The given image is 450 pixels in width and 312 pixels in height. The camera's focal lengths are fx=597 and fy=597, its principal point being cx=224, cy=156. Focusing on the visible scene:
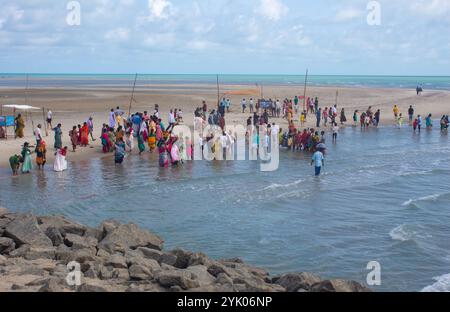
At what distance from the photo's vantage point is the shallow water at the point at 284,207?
1315cm

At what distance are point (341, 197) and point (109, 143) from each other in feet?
35.6

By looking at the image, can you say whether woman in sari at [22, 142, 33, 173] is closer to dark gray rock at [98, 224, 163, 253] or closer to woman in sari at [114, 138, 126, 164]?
woman in sari at [114, 138, 126, 164]

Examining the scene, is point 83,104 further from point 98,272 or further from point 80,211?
point 98,272

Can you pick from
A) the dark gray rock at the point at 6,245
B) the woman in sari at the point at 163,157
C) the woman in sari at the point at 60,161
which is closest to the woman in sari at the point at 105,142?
the woman in sari at the point at 163,157

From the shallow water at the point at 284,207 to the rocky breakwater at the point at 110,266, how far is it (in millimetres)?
1676

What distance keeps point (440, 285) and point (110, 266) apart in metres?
6.31

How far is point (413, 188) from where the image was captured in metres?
20.3

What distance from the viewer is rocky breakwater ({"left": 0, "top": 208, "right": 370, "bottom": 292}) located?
9352mm

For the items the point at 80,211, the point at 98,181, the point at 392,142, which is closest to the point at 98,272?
the point at 80,211

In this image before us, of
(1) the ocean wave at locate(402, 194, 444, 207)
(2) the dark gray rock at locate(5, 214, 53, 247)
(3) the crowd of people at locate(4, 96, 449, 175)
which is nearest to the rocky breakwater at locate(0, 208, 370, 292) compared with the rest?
(2) the dark gray rock at locate(5, 214, 53, 247)

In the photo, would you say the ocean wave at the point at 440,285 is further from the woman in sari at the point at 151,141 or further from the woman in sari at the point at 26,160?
the woman in sari at the point at 151,141

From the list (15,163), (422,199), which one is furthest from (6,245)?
(422,199)

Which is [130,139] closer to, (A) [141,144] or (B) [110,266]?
(A) [141,144]
